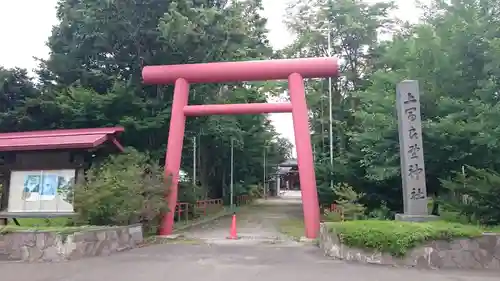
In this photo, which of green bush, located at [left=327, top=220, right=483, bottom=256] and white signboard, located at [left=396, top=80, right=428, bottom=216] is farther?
white signboard, located at [left=396, top=80, right=428, bottom=216]

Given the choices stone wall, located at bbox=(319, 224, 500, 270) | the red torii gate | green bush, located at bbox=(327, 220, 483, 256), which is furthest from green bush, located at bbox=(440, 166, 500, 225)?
the red torii gate

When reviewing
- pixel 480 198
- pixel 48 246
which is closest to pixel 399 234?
pixel 480 198

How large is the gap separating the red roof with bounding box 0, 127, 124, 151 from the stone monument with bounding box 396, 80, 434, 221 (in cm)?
853

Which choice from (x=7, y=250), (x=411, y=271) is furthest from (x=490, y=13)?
(x=7, y=250)

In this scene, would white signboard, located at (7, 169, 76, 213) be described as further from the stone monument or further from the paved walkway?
the stone monument

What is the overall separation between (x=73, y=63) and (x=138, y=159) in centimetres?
956

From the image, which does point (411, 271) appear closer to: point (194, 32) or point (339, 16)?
Answer: point (194, 32)

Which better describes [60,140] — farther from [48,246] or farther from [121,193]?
[48,246]

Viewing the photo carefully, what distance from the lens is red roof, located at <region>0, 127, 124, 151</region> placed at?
1366 cm

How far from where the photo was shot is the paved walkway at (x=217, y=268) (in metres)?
8.33

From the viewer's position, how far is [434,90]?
1505 cm

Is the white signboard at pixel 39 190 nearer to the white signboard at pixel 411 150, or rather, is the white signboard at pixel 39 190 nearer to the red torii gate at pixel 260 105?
the red torii gate at pixel 260 105

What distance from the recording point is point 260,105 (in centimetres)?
1569

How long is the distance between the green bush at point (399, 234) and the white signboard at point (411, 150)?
1223mm
